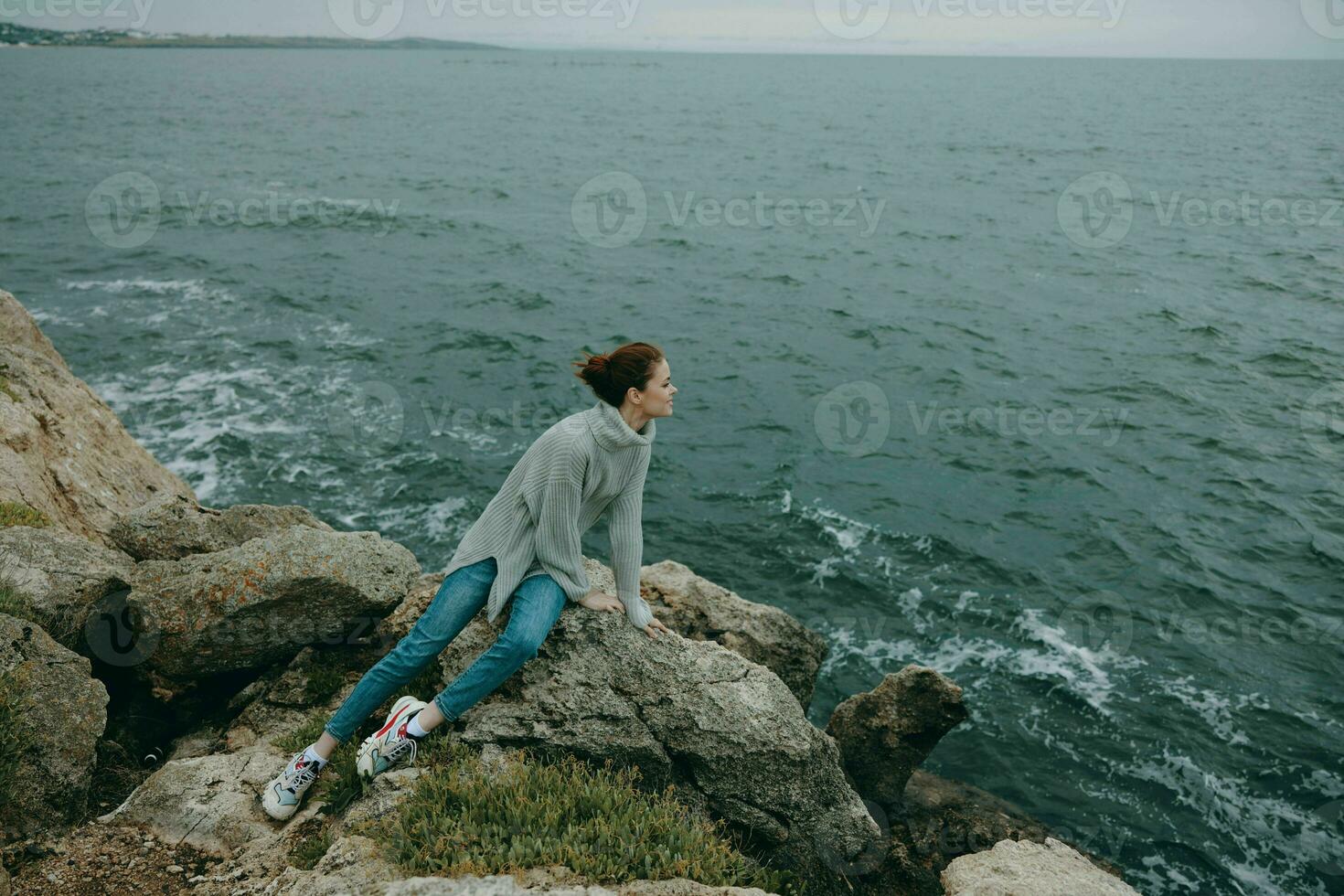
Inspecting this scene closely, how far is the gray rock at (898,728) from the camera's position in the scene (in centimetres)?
1122

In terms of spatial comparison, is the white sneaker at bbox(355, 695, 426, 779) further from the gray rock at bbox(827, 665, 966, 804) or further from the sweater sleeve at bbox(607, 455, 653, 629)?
the gray rock at bbox(827, 665, 966, 804)

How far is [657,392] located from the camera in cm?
712

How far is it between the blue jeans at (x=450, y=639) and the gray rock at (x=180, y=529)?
3.40 metres

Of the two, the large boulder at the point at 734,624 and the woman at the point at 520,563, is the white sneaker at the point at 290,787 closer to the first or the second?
the woman at the point at 520,563

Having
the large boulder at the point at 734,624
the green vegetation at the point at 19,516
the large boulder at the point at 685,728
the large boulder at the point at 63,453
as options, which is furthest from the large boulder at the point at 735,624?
the green vegetation at the point at 19,516

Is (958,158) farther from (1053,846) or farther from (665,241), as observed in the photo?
(1053,846)

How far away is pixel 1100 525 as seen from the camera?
66.2 feet

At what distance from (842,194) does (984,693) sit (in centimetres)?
4571

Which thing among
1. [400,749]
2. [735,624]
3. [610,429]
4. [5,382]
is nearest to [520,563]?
[610,429]

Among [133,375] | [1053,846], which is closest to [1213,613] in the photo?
[1053,846]

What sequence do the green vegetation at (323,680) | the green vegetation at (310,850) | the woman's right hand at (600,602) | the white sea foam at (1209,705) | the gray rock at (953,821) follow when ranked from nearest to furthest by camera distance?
1. the green vegetation at (310,850)
2. the woman's right hand at (600,602)
3. the green vegetation at (323,680)
4. the gray rock at (953,821)
5. the white sea foam at (1209,705)

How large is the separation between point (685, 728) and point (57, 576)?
19.8 feet

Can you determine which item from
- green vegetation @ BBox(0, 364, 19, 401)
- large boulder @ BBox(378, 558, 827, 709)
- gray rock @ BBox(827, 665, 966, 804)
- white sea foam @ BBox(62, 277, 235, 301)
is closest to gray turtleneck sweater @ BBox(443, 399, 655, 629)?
large boulder @ BBox(378, 558, 827, 709)

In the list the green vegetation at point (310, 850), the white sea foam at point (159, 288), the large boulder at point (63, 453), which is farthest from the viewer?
the white sea foam at point (159, 288)
